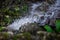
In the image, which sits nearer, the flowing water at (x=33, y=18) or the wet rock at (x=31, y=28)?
the wet rock at (x=31, y=28)

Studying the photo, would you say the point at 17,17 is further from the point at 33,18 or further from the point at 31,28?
the point at 31,28

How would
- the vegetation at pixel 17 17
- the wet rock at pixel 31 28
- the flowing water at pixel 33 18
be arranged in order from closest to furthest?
the vegetation at pixel 17 17
the wet rock at pixel 31 28
the flowing water at pixel 33 18

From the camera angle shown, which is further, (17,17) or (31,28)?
(17,17)

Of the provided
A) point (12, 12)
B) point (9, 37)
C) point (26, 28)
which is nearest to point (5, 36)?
point (9, 37)

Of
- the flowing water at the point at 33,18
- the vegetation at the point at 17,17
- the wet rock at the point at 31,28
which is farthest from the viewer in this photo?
the flowing water at the point at 33,18

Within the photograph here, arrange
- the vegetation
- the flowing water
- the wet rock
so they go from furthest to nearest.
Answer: the flowing water, the wet rock, the vegetation

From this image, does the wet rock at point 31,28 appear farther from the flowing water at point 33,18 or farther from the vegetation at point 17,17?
the flowing water at point 33,18

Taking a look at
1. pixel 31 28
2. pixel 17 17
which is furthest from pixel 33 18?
pixel 31 28

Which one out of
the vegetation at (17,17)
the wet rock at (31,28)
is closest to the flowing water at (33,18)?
the vegetation at (17,17)

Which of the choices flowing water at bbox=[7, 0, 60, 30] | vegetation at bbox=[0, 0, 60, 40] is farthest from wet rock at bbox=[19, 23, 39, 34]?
flowing water at bbox=[7, 0, 60, 30]

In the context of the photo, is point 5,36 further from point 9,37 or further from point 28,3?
point 28,3

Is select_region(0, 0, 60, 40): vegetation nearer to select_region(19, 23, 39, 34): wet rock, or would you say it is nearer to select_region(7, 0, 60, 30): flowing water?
select_region(19, 23, 39, 34): wet rock
